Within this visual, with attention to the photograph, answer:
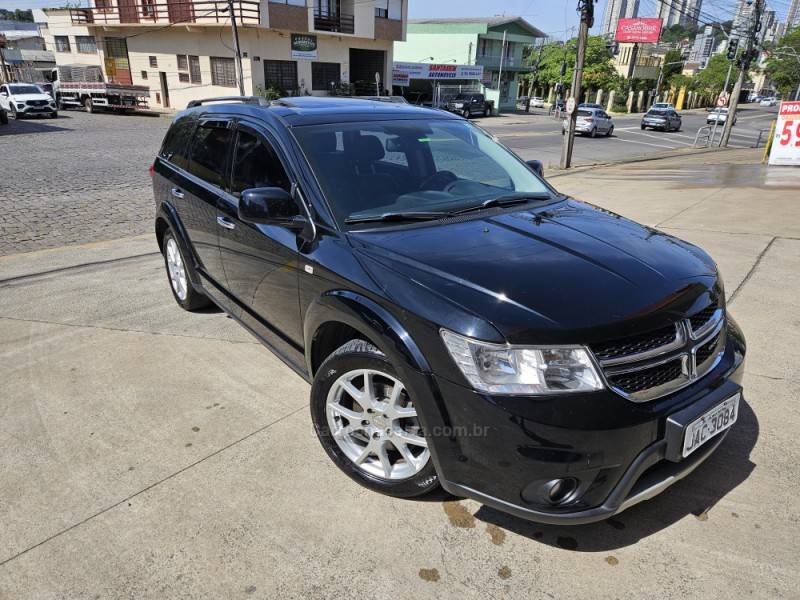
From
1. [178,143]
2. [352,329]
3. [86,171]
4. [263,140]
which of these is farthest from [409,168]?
[86,171]

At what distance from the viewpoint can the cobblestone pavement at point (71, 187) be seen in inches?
315

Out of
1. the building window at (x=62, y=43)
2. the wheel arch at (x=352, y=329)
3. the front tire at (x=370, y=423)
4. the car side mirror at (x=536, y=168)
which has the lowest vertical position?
the front tire at (x=370, y=423)

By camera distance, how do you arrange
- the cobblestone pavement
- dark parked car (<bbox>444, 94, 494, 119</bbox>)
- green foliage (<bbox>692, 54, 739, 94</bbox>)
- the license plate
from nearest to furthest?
the license plate < the cobblestone pavement < dark parked car (<bbox>444, 94, 494, 119</bbox>) < green foliage (<bbox>692, 54, 739, 94</bbox>)

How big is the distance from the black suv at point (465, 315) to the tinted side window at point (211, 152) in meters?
0.04

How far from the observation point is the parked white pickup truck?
33.4 meters

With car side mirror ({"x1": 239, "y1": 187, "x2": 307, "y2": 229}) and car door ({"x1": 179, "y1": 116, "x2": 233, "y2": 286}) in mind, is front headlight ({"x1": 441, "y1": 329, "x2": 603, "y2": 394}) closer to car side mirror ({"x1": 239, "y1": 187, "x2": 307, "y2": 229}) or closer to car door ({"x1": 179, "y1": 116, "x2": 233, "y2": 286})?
car side mirror ({"x1": 239, "y1": 187, "x2": 307, "y2": 229})

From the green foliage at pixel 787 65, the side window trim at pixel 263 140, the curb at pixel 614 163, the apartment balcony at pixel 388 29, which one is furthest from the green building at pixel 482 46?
the side window trim at pixel 263 140

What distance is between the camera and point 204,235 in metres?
4.18

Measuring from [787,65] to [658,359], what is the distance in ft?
253

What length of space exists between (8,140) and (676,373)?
23935 millimetres

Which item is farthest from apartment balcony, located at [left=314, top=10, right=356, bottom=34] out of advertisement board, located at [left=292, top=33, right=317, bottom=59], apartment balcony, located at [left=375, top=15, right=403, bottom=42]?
apartment balcony, located at [left=375, top=15, right=403, bottom=42]

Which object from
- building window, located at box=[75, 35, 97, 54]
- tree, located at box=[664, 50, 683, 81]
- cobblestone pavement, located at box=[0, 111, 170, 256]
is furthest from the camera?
tree, located at box=[664, 50, 683, 81]

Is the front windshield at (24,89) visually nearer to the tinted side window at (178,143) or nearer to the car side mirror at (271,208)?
the tinted side window at (178,143)

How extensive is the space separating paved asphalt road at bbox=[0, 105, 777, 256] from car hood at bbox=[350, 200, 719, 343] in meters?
6.47
